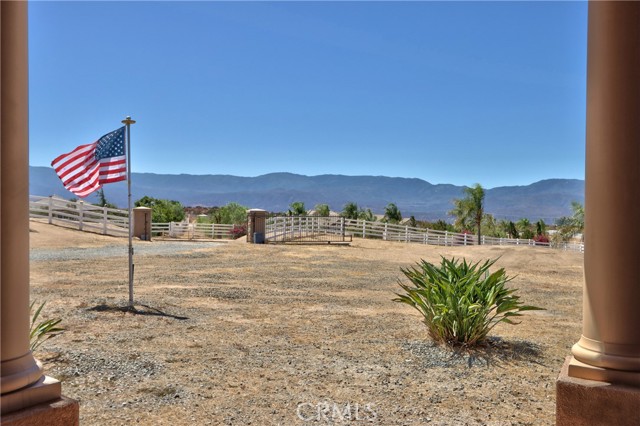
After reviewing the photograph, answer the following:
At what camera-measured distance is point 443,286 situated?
674 centimetres

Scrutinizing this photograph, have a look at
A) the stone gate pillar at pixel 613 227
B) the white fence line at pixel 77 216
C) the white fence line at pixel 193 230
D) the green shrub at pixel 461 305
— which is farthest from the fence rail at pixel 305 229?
the stone gate pillar at pixel 613 227

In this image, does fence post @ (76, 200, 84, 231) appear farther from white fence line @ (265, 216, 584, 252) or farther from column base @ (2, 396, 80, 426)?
column base @ (2, 396, 80, 426)

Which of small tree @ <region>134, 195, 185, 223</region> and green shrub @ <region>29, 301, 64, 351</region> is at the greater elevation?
small tree @ <region>134, 195, 185, 223</region>

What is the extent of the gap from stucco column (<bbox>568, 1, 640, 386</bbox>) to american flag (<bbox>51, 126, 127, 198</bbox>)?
728 cm

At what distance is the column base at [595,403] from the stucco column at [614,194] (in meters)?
0.07

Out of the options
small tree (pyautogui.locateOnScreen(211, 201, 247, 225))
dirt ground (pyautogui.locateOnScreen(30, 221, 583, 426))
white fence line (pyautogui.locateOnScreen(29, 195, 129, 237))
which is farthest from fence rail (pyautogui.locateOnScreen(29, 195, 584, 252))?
small tree (pyautogui.locateOnScreen(211, 201, 247, 225))

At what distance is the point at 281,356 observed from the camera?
6000 millimetres

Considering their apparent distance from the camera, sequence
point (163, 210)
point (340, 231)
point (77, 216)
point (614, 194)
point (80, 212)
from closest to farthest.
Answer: point (614, 194), point (80, 212), point (77, 216), point (340, 231), point (163, 210)

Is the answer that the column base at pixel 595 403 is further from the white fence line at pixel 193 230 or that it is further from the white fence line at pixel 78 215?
the white fence line at pixel 193 230

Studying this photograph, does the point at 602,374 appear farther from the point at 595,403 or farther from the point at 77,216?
the point at 77,216

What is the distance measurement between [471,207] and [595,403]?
45.4 metres

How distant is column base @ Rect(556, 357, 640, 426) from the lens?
306 cm

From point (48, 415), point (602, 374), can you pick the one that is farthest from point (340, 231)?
point (48, 415)

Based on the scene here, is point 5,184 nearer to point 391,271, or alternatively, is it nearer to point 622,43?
point 622,43
